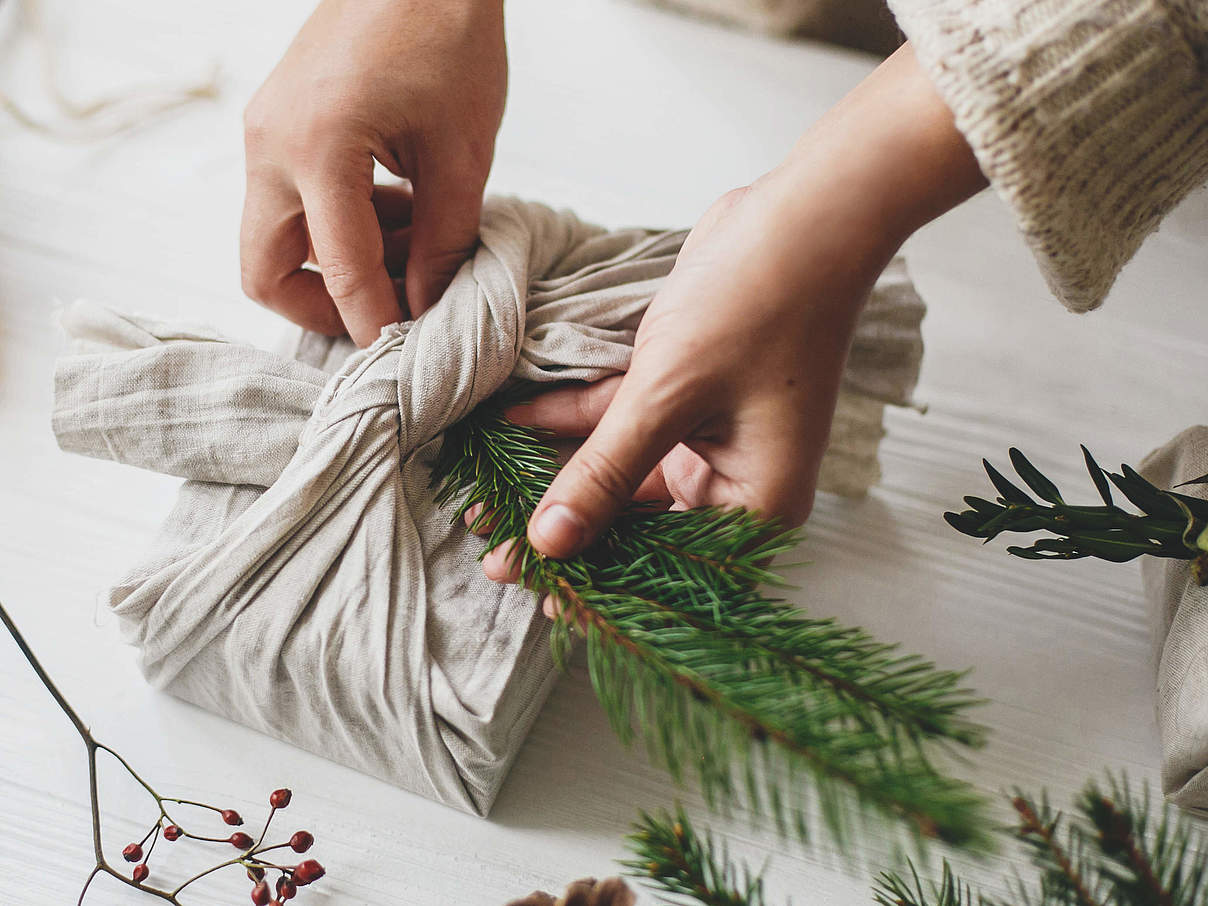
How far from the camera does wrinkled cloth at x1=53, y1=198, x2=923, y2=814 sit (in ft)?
1.81

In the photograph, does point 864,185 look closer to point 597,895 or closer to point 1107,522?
point 1107,522

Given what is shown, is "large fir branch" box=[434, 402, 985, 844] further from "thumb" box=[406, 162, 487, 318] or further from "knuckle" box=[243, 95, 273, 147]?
"knuckle" box=[243, 95, 273, 147]

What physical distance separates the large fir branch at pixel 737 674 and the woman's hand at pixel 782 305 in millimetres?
32

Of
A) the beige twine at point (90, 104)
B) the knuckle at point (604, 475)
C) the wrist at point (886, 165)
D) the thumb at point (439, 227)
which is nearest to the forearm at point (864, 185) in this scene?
the wrist at point (886, 165)

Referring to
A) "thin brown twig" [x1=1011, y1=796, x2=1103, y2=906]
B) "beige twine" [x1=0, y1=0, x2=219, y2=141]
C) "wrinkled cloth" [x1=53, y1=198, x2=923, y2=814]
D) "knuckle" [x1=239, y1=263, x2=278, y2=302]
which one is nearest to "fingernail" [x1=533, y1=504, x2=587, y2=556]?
"wrinkled cloth" [x1=53, y1=198, x2=923, y2=814]

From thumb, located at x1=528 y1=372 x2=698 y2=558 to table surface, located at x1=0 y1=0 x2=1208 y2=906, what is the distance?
0.14 m

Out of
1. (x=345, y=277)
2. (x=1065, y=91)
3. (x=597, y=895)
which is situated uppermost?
(x=1065, y=91)

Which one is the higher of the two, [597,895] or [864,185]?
[864,185]

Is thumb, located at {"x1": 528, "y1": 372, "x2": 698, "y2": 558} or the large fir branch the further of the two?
thumb, located at {"x1": 528, "y1": 372, "x2": 698, "y2": 558}

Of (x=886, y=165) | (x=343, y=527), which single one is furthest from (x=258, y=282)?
(x=886, y=165)

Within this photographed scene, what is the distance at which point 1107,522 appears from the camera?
0.61 m

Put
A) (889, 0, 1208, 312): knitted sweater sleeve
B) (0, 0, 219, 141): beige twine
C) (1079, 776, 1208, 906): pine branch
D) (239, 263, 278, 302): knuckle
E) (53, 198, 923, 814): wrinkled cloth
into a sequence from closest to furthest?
(1079, 776, 1208, 906): pine branch
(889, 0, 1208, 312): knitted sweater sleeve
(53, 198, 923, 814): wrinkled cloth
(239, 263, 278, 302): knuckle
(0, 0, 219, 141): beige twine

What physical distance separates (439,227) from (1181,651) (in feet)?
1.86

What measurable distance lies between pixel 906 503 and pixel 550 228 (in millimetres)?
354
